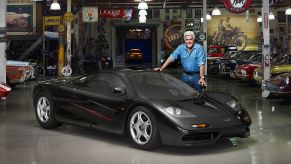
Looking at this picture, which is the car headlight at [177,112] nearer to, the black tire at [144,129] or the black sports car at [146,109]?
the black sports car at [146,109]

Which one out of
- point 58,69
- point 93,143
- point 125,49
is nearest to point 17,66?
point 58,69

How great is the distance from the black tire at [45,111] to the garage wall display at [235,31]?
93.5ft

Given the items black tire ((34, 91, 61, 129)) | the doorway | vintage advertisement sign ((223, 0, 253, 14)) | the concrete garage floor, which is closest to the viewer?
the concrete garage floor

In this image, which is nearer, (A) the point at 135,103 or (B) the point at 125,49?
(A) the point at 135,103

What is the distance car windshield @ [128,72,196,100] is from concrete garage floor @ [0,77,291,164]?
2.47 ft

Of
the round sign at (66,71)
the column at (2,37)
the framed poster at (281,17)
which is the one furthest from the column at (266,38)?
the framed poster at (281,17)

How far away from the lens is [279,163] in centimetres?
591

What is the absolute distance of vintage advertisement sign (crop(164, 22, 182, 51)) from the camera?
35938mm

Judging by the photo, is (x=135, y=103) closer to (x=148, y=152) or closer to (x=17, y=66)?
(x=148, y=152)

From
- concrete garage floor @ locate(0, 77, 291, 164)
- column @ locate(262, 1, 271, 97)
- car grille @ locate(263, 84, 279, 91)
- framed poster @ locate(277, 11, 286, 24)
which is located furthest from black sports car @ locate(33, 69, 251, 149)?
framed poster @ locate(277, 11, 286, 24)

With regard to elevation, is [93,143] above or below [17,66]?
below

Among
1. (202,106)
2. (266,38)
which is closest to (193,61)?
(202,106)

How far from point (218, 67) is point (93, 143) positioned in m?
15.4

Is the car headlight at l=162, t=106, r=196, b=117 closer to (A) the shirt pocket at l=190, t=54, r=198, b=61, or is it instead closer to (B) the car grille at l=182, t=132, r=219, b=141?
(B) the car grille at l=182, t=132, r=219, b=141
